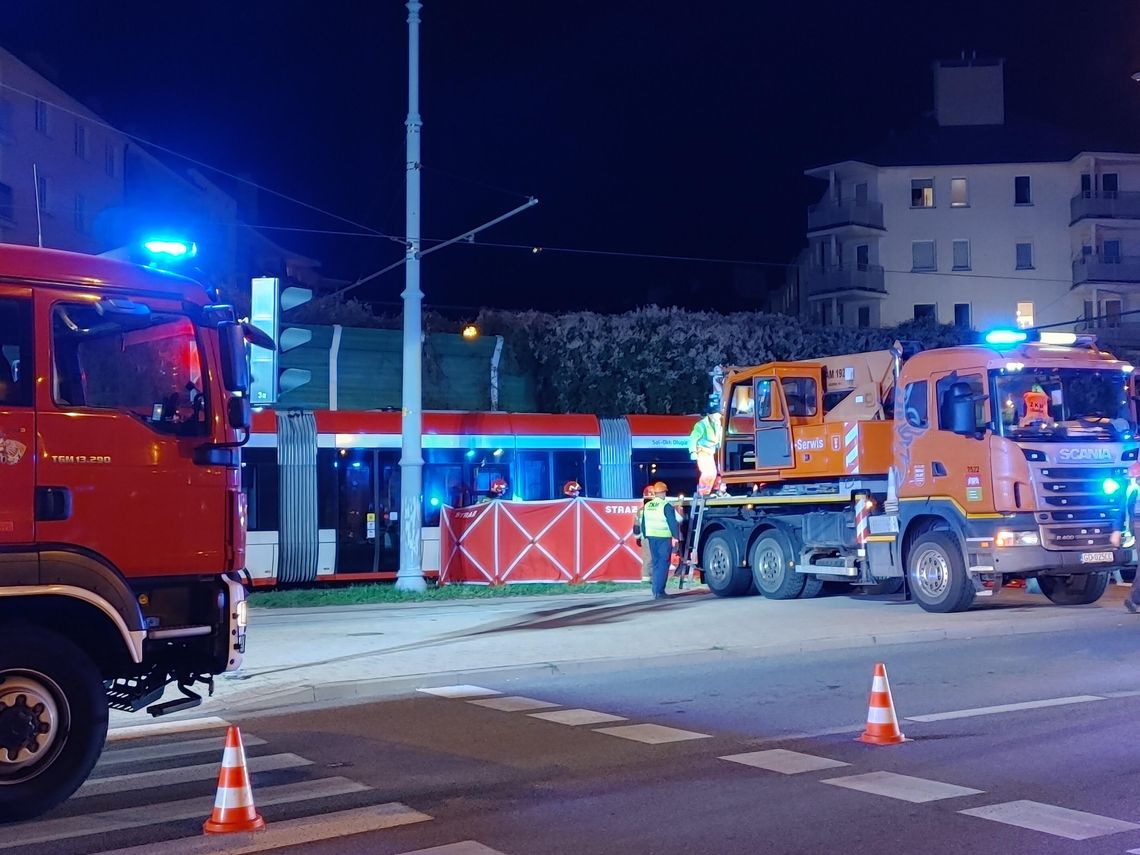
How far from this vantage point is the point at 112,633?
24.3ft

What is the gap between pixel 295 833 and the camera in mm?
6406

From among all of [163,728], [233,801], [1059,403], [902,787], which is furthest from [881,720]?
[1059,403]

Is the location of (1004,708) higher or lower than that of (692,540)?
lower

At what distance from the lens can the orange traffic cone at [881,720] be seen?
838 centimetres

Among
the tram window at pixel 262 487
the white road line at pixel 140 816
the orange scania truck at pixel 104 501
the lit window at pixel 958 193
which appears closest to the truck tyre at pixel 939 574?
the white road line at pixel 140 816

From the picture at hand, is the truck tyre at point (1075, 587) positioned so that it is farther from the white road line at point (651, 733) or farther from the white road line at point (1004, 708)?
the white road line at point (651, 733)

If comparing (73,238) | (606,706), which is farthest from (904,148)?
(606,706)

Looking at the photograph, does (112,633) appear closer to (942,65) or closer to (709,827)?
(709,827)

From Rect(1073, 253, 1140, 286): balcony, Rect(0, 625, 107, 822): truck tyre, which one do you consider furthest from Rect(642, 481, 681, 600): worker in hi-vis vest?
Rect(1073, 253, 1140, 286): balcony

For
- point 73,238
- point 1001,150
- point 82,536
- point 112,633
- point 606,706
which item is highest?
point 1001,150

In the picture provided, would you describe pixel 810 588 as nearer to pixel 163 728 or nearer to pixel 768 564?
pixel 768 564

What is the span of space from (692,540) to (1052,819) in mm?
14215

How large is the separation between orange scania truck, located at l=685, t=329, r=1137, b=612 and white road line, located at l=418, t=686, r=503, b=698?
7132 millimetres

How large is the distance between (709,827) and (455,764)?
229 centimetres
